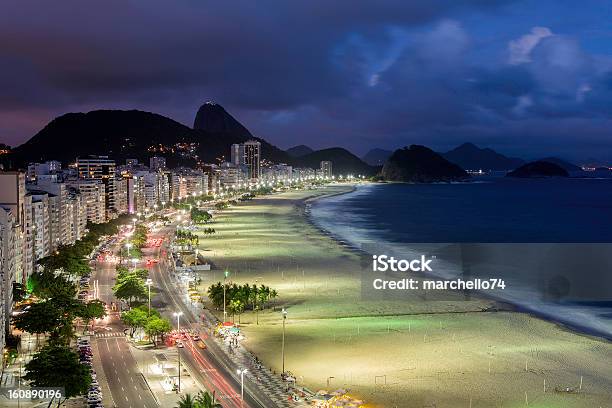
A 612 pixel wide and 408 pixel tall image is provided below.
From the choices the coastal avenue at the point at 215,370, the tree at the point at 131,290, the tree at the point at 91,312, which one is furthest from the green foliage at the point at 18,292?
the coastal avenue at the point at 215,370

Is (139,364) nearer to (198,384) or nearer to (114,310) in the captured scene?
(198,384)

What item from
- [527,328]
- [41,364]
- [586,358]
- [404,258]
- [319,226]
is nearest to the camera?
[41,364]

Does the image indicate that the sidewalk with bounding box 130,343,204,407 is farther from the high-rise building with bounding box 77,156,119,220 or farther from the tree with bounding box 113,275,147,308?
the high-rise building with bounding box 77,156,119,220

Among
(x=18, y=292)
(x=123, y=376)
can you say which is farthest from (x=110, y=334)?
(x=18, y=292)

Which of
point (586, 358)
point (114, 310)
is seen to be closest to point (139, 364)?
point (114, 310)

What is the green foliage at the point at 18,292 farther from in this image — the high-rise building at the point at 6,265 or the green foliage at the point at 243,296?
the green foliage at the point at 243,296

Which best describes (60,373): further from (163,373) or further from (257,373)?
(257,373)

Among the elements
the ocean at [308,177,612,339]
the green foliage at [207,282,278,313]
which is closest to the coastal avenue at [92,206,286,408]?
the green foliage at [207,282,278,313]
